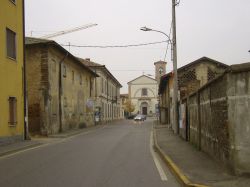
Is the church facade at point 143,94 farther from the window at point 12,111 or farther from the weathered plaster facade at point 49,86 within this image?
the window at point 12,111

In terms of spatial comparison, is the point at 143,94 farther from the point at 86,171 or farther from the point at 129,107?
the point at 86,171

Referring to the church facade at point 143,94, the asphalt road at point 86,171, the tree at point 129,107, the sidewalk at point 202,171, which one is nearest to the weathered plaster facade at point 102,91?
the tree at point 129,107

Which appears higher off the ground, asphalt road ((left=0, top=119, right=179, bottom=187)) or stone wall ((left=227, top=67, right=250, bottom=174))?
stone wall ((left=227, top=67, right=250, bottom=174))

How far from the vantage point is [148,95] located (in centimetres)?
11506

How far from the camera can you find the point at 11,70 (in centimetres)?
2269

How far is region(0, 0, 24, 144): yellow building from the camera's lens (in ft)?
70.4

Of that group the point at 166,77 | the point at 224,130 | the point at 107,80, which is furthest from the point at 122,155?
the point at 107,80

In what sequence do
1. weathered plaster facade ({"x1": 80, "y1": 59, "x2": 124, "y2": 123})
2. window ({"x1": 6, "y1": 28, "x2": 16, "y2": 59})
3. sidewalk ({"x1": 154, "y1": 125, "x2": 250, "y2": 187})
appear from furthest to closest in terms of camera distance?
weathered plaster facade ({"x1": 80, "y1": 59, "x2": 124, "y2": 123}) → window ({"x1": 6, "y1": 28, "x2": 16, "y2": 59}) → sidewalk ({"x1": 154, "y1": 125, "x2": 250, "y2": 187})

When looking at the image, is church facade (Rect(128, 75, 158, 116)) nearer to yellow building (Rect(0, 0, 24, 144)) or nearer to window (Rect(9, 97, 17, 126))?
yellow building (Rect(0, 0, 24, 144))

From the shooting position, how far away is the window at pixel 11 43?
74.0 feet

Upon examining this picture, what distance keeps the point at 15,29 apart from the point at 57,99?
Answer: 1190 centimetres

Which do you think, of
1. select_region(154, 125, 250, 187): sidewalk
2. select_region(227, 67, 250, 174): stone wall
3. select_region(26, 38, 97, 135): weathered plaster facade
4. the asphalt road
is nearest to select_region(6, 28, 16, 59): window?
select_region(26, 38, 97, 135): weathered plaster facade

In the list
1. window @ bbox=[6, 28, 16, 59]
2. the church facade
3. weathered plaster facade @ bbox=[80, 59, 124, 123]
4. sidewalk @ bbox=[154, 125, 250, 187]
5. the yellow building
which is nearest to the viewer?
sidewalk @ bbox=[154, 125, 250, 187]

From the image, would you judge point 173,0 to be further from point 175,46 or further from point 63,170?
point 63,170
